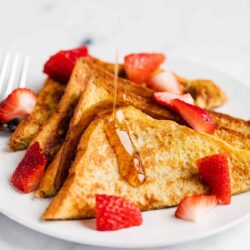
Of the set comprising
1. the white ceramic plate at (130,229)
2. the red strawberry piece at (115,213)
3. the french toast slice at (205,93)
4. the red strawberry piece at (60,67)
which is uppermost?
the red strawberry piece at (60,67)

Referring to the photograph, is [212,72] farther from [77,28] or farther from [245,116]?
[77,28]

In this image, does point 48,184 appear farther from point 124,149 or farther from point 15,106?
point 15,106

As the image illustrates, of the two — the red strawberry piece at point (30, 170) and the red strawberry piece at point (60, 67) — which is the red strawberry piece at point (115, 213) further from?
the red strawberry piece at point (60, 67)

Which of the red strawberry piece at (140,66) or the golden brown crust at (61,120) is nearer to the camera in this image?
the golden brown crust at (61,120)

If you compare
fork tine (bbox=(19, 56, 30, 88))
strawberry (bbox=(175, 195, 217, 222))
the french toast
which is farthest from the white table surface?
strawberry (bbox=(175, 195, 217, 222))

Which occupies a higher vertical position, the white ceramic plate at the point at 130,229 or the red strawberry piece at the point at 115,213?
the red strawberry piece at the point at 115,213

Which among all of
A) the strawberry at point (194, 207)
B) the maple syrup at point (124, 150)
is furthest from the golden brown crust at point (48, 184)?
the strawberry at point (194, 207)

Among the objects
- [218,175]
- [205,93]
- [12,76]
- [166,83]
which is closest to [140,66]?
[166,83]
